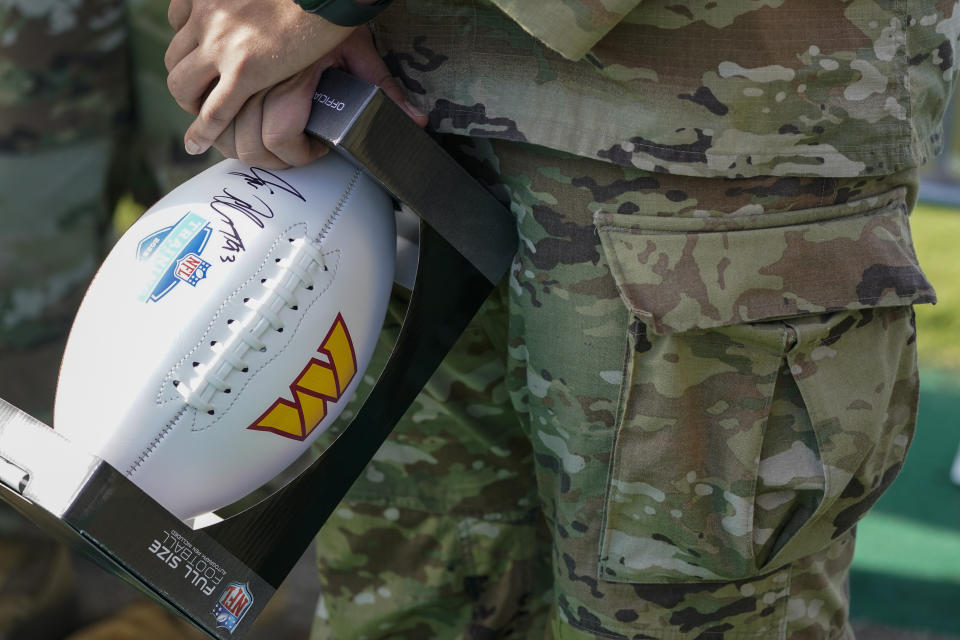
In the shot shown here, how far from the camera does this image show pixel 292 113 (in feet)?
3.38

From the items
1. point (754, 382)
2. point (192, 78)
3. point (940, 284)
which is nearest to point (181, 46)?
point (192, 78)

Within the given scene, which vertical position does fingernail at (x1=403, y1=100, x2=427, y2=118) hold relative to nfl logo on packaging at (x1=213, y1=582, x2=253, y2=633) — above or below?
above

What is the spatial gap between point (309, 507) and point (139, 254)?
33 centimetres

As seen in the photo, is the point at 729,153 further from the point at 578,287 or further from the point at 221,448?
the point at 221,448

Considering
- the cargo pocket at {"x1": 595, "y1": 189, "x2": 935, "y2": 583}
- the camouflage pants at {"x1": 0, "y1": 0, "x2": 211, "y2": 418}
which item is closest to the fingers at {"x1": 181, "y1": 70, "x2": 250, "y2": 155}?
the cargo pocket at {"x1": 595, "y1": 189, "x2": 935, "y2": 583}

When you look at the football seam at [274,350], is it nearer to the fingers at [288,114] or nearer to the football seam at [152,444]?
the football seam at [152,444]

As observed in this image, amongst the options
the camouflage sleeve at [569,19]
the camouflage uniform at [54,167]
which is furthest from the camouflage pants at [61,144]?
the camouflage sleeve at [569,19]

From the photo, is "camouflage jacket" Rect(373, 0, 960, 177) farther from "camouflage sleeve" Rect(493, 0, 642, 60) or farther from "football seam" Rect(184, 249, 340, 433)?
"football seam" Rect(184, 249, 340, 433)

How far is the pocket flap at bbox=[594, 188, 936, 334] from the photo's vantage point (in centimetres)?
98

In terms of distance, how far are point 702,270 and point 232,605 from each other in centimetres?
58

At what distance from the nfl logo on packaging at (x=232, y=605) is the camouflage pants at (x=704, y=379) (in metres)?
0.37

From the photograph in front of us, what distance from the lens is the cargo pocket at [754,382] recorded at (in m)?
0.99

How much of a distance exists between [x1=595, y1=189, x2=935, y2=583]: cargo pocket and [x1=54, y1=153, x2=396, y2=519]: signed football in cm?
30

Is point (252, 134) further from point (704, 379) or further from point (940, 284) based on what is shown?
point (940, 284)
